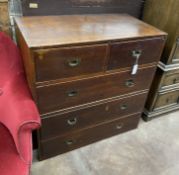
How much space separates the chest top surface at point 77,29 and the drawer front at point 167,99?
72cm

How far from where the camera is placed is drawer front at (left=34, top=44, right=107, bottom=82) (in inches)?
44.1

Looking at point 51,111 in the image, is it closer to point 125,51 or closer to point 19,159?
point 19,159

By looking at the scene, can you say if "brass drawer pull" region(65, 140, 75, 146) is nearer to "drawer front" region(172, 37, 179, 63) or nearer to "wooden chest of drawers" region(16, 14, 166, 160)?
"wooden chest of drawers" region(16, 14, 166, 160)

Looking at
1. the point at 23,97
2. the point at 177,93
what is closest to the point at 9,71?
the point at 23,97

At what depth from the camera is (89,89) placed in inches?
55.0

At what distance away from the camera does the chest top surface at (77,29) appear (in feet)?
3.79

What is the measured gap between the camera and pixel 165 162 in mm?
1663

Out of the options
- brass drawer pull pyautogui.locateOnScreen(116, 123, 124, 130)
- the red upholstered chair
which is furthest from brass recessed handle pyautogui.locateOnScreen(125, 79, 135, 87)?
the red upholstered chair

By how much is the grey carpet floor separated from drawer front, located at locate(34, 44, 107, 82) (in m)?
0.72

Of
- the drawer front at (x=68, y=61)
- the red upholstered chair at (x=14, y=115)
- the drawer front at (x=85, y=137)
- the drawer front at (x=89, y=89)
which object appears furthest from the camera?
the drawer front at (x=85, y=137)

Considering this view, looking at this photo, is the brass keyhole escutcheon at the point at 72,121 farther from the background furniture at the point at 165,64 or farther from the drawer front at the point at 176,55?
the drawer front at the point at 176,55

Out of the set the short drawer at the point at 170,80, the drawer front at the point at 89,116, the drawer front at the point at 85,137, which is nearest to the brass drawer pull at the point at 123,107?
the drawer front at the point at 89,116

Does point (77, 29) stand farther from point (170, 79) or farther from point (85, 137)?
point (170, 79)

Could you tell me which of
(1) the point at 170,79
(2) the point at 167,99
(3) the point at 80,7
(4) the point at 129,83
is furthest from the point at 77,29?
(2) the point at 167,99
